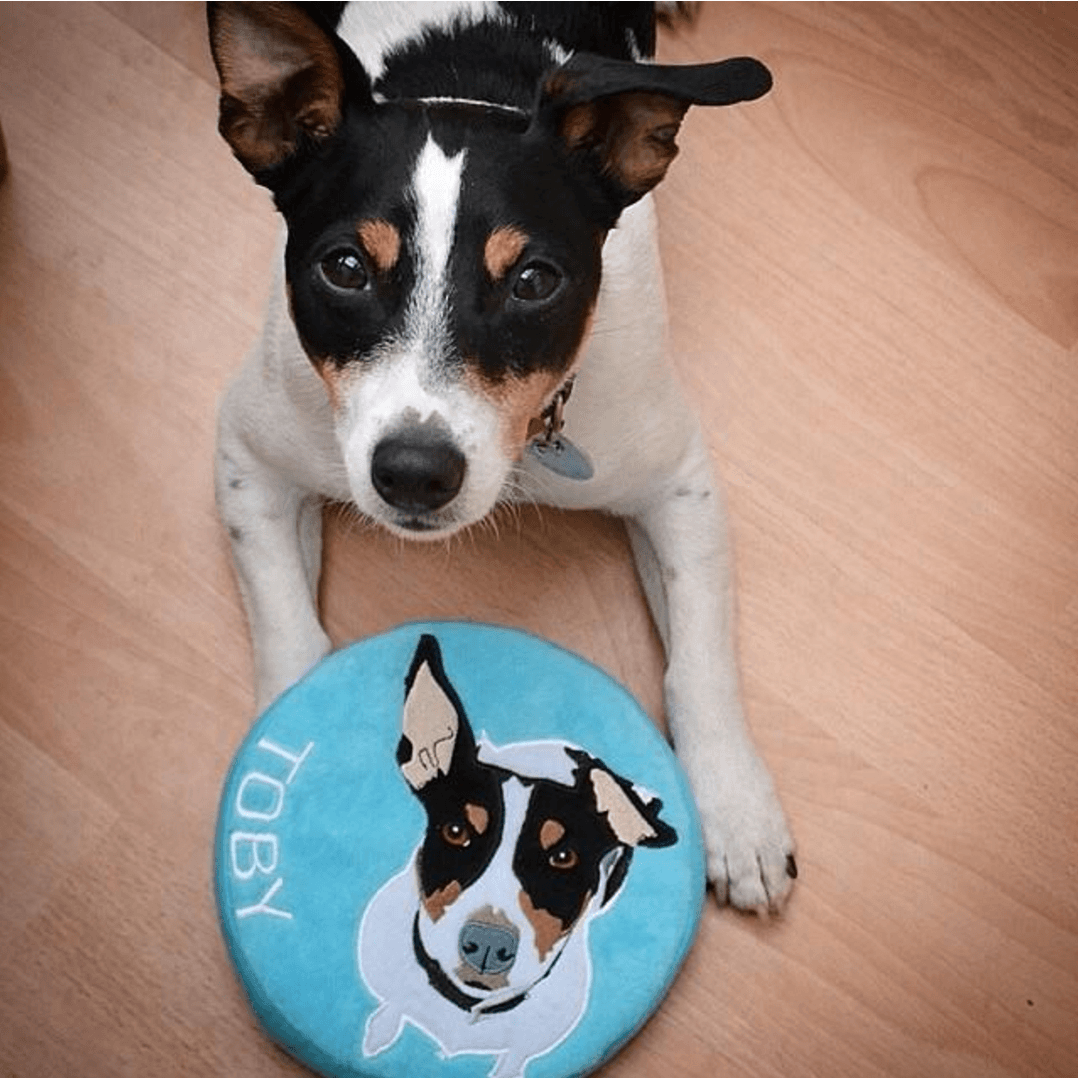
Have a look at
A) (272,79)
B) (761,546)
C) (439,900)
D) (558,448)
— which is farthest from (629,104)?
(439,900)

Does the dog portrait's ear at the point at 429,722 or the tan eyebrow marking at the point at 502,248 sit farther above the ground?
the tan eyebrow marking at the point at 502,248

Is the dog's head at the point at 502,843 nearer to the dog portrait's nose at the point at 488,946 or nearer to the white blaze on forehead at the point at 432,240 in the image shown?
the dog portrait's nose at the point at 488,946

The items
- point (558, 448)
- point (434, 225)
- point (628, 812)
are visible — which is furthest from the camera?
point (628, 812)

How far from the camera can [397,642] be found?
2857mm

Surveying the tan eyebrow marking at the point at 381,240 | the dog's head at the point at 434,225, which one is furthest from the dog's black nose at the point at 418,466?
the tan eyebrow marking at the point at 381,240

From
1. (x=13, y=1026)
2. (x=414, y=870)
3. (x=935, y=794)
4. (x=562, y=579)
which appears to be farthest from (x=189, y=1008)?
(x=935, y=794)

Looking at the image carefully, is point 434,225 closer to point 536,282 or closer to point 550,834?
point 536,282

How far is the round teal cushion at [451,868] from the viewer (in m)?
2.63

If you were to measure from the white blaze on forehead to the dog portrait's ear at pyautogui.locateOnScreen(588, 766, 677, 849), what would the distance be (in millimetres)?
973

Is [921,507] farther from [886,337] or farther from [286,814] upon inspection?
[286,814]

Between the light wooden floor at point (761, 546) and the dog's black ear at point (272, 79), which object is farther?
the light wooden floor at point (761, 546)

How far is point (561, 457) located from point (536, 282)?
50 cm

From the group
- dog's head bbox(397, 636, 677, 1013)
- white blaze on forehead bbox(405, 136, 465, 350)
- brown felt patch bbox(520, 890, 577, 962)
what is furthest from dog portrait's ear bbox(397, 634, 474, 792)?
white blaze on forehead bbox(405, 136, 465, 350)

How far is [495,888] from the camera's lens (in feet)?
8.85
